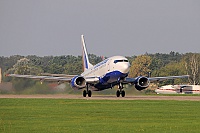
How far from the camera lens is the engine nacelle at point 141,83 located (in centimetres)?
7831

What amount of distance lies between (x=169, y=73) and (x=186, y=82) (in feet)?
25.3

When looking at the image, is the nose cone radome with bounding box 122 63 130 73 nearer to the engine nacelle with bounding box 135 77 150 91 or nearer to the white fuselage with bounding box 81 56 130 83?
the white fuselage with bounding box 81 56 130 83

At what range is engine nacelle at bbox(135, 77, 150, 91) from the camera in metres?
78.3

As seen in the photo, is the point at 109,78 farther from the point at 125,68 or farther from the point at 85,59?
the point at 85,59

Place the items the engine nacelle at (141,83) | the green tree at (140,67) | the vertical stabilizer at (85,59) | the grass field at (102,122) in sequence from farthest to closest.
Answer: the green tree at (140,67)
the vertical stabilizer at (85,59)
the engine nacelle at (141,83)
the grass field at (102,122)

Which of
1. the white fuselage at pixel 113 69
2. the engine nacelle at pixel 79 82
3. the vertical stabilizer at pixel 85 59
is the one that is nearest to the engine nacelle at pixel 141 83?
the white fuselage at pixel 113 69

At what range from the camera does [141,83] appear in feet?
259

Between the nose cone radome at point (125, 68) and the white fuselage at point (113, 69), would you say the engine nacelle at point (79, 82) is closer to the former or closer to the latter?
the white fuselage at point (113, 69)

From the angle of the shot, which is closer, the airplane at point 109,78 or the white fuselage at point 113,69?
the white fuselage at point 113,69

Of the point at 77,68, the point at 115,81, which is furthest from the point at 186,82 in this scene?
the point at 115,81

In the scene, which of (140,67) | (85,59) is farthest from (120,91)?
(140,67)

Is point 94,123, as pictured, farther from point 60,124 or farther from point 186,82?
point 186,82

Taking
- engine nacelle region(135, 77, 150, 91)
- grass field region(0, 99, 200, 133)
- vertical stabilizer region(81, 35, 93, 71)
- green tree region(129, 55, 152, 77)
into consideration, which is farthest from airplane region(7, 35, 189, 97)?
green tree region(129, 55, 152, 77)

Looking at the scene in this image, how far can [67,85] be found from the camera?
88062 mm
